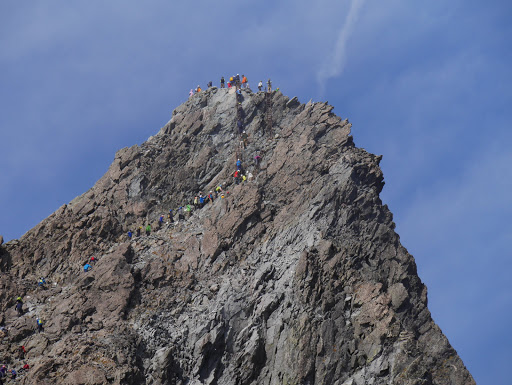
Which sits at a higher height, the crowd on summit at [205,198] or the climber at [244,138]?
the climber at [244,138]

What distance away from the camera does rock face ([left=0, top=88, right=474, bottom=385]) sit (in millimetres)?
66375

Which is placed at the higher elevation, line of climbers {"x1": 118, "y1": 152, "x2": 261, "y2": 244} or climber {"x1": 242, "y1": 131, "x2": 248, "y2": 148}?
climber {"x1": 242, "y1": 131, "x2": 248, "y2": 148}

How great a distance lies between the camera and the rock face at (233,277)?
66.4 m

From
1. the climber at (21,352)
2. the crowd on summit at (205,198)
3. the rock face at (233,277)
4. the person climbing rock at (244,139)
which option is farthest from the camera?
the person climbing rock at (244,139)

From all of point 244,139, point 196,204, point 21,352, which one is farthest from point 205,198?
point 21,352

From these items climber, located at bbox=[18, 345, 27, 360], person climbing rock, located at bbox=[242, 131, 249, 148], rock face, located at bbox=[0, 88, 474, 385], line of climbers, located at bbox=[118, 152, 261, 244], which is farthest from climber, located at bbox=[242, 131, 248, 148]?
climber, located at bbox=[18, 345, 27, 360]

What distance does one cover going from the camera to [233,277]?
243 feet

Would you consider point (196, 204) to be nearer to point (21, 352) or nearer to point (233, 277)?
point (233, 277)

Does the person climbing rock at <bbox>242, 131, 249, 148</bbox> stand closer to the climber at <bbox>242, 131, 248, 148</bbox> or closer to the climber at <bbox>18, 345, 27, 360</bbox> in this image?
the climber at <bbox>242, 131, 248, 148</bbox>

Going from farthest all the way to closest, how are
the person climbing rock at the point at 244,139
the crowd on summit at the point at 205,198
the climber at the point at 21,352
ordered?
the person climbing rock at the point at 244,139 < the crowd on summit at the point at 205,198 < the climber at the point at 21,352

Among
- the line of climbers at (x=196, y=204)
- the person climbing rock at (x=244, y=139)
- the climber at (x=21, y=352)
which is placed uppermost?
the person climbing rock at (x=244, y=139)

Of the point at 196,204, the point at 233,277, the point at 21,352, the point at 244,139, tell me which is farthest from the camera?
the point at 244,139

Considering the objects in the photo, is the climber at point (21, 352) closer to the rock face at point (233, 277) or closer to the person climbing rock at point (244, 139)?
the rock face at point (233, 277)

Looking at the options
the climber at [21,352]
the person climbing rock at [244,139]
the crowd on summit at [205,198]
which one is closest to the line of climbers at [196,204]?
the crowd on summit at [205,198]
